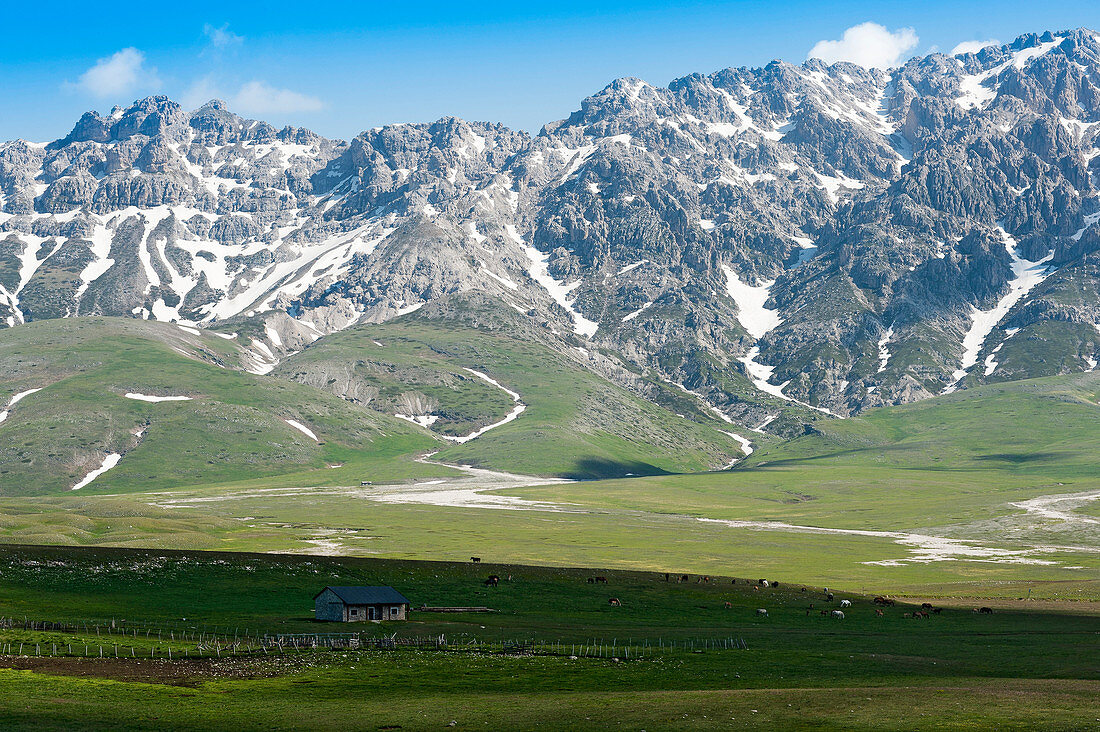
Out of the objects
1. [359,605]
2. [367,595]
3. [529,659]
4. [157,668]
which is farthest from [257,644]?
[529,659]

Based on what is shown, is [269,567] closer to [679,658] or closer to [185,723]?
[679,658]

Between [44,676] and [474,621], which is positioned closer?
[44,676]

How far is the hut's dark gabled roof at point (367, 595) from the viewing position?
93.2 m

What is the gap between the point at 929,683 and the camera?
63938 mm

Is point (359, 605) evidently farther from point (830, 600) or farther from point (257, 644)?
point (830, 600)

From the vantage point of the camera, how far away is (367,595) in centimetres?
9475

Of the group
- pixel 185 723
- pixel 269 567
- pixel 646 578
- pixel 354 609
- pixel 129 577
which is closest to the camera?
pixel 185 723

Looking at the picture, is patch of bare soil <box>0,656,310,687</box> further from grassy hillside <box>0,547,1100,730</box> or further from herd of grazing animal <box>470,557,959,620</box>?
herd of grazing animal <box>470,557,959,620</box>

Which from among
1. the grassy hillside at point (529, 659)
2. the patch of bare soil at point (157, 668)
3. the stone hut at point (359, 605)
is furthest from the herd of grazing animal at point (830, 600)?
the patch of bare soil at point (157, 668)

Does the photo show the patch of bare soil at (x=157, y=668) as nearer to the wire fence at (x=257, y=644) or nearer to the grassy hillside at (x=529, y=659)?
the grassy hillside at (x=529, y=659)

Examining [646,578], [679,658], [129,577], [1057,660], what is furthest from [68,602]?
[1057,660]

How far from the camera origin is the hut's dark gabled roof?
9319 cm

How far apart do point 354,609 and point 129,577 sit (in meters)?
33.5

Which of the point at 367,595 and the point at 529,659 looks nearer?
the point at 529,659
